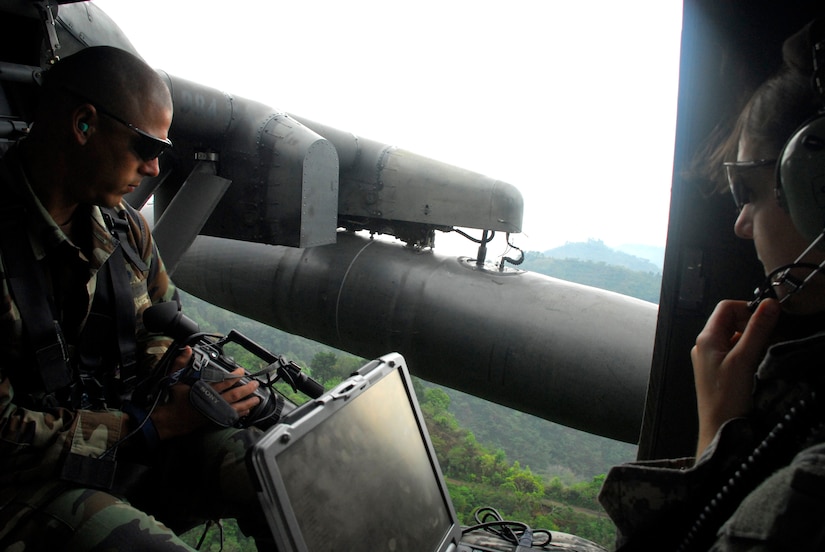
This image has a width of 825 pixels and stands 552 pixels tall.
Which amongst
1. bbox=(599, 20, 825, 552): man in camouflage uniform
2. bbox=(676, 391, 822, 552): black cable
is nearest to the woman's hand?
bbox=(599, 20, 825, 552): man in camouflage uniform

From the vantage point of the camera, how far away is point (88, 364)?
1.52 meters

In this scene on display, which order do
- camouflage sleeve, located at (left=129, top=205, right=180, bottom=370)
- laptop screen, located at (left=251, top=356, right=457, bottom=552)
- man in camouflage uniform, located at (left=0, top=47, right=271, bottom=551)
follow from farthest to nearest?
camouflage sleeve, located at (left=129, top=205, right=180, bottom=370)
man in camouflage uniform, located at (left=0, top=47, right=271, bottom=551)
laptop screen, located at (left=251, top=356, right=457, bottom=552)

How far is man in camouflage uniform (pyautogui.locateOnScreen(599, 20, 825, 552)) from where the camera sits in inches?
28.0

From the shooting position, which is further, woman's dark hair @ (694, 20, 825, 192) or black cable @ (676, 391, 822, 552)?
woman's dark hair @ (694, 20, 825, 192)

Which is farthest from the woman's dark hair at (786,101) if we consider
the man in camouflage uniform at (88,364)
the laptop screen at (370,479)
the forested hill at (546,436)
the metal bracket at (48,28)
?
the forested hill at (546,436)

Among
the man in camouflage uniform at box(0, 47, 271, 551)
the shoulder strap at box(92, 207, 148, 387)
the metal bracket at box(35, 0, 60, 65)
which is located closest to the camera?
the man in camouflage uniform at box(0, 47, 271, 551)

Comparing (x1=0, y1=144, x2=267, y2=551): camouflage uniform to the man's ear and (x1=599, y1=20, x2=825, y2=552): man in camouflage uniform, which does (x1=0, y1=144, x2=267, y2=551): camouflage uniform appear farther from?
(x1=599, y1=20, x2=825, y2=552): man in camouflage uniform

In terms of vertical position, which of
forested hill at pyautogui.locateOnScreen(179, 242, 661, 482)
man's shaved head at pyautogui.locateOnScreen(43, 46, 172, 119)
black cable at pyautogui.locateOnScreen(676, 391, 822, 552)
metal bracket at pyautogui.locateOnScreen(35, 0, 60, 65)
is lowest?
forested hill at pyautogui.locateOnScreen(179, 242, 661, 482)

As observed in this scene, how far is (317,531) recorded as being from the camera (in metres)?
1.06

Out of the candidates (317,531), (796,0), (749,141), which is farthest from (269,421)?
(796,0)

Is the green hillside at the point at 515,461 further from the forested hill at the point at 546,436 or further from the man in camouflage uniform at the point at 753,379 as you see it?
the man in camouflage uniform at the point at 753,379

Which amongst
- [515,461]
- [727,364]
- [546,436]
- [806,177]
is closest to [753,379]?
[727,364]

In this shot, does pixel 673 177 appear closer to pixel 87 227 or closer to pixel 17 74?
pixel 87 227

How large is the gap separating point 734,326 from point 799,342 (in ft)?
0.63
